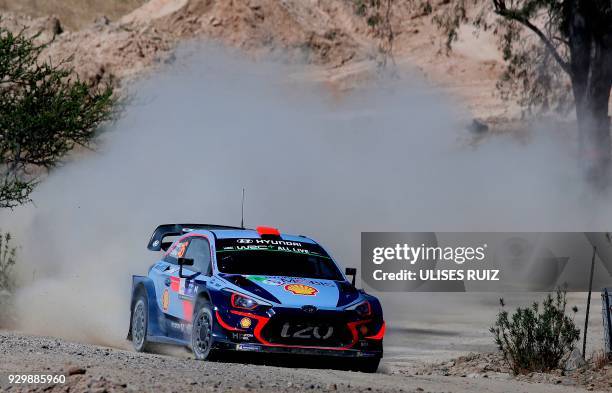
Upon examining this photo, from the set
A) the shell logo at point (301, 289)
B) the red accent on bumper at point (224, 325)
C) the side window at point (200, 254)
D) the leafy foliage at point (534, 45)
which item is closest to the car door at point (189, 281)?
the side window at point (200, 254)

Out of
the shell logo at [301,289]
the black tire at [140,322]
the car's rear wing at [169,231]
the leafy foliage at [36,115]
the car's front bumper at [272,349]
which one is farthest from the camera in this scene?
the leafy foliage at [36,115]

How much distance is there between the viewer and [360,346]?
12.7 m

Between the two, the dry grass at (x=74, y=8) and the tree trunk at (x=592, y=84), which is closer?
the tree trunk at (x=592, y=84)

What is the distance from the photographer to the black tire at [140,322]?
14305 mm

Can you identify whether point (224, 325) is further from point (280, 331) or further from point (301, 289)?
point (301, 289)

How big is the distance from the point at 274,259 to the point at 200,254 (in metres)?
0.82

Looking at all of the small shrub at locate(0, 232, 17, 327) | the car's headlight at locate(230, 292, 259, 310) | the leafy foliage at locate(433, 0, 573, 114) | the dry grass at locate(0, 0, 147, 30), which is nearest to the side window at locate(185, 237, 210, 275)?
the car's headlight at locate(230, 292, 259, 310)

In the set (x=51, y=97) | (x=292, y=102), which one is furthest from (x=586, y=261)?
(x=292, y=102)

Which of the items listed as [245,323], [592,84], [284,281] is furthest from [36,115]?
[245,323]

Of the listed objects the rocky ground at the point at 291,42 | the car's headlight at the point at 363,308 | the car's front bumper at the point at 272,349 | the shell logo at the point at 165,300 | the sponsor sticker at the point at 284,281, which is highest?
the rocky ground at the point at 291,42

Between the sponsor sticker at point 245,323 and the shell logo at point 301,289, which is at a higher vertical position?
the shell logo at point 301,289

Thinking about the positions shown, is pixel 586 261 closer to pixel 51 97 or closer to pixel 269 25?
pixel 51 97

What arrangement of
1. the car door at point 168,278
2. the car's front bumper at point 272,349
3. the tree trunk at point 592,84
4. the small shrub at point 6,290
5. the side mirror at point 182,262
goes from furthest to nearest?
the tree trunk at point 592,84 < the small shrub at point 6,290 < the car door at point 168,278 < the side mirror at point 182,262 < the car's front bumper at point 272,349

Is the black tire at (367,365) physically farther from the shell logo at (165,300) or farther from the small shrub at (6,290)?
the small shrub at (6,290)
